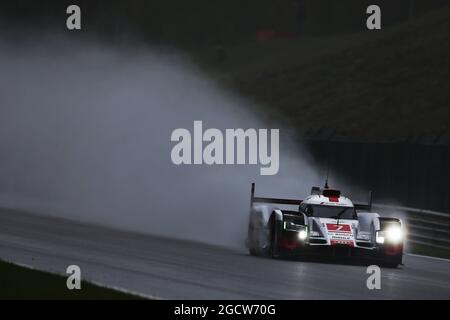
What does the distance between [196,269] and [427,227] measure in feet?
31.3

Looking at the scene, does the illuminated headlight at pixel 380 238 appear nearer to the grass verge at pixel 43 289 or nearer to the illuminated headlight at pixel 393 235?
the illuminated headlight at pixel 393 235

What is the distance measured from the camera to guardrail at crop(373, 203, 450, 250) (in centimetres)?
2595

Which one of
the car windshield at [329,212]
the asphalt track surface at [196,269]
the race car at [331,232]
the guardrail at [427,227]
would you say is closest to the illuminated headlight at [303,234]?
the race car at [331,232]

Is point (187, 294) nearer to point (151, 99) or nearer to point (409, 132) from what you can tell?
point (151, 99)

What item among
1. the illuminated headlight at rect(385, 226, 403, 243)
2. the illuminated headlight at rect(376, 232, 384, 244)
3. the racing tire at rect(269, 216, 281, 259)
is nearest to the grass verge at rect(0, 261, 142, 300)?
the racing tire at rect(269, 216, 281, 259)

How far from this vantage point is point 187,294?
1482 centimetres

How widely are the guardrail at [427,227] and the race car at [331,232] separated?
4.73m

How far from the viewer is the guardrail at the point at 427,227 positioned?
26.0 m

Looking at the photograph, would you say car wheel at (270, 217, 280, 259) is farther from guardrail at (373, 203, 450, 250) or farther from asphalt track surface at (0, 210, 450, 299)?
guardrail at (373, 203, 450, 250)

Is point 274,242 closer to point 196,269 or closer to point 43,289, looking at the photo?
point 196,269

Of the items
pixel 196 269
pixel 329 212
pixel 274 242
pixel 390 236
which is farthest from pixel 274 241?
pixel 196 269

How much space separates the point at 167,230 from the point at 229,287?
35.8 feet

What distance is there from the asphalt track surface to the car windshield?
77cm
